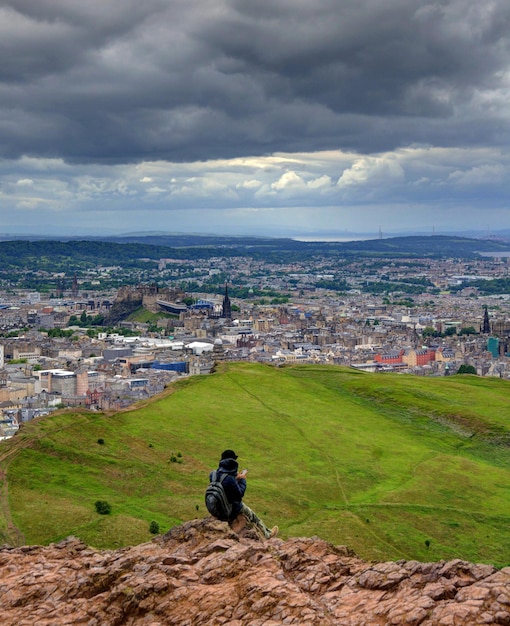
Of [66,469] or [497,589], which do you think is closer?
[497,589]

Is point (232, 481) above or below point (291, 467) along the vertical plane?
above

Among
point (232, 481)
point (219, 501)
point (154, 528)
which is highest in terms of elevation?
point (232, 481)

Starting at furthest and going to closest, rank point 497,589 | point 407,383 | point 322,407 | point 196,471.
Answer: point 407,383 < point 322,407 < point 196,471 < point 497,589

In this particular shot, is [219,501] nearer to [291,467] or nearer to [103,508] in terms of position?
[103,508]

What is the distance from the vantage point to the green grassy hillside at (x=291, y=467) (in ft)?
109

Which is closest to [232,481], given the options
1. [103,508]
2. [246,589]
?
[246,589]

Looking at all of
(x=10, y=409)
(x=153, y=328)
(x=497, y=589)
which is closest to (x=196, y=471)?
(x=497, y=589)

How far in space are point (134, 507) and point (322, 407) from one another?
28.9 m

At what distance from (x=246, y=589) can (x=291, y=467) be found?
30.4 m

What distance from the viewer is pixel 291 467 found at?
43.8m

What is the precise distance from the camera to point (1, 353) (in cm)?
13125

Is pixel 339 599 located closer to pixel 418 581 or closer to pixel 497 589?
pixel 418 581

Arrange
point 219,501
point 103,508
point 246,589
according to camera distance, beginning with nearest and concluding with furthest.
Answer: point 246,589
point 219,501
point 103,508

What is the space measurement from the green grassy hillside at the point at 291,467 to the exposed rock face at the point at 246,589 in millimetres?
13757
